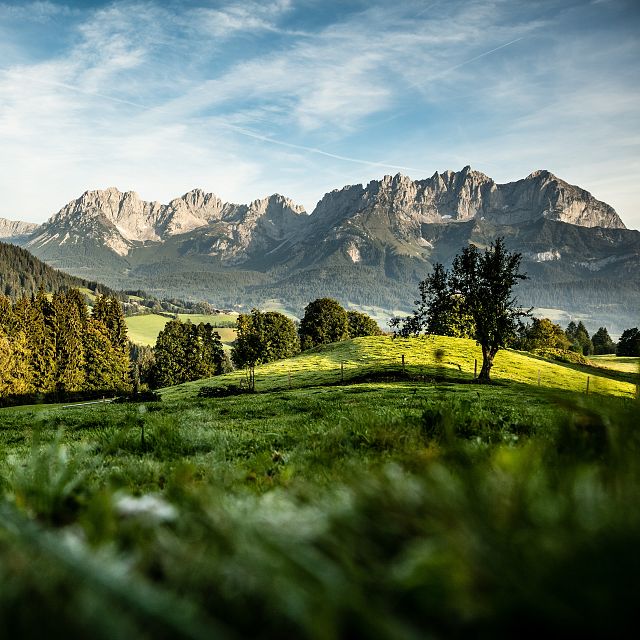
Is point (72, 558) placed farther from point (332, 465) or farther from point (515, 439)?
point (515, 439)

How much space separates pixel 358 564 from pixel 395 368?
5117 cm

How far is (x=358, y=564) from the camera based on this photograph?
98 centimetres

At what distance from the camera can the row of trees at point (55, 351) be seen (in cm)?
7194

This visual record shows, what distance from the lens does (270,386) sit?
161 feet

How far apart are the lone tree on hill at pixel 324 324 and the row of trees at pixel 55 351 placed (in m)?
38.7

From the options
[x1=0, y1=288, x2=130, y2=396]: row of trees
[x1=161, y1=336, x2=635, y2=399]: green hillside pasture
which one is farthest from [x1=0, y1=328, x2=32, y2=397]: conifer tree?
[x1=161, y1=336, x2=635, y2=399]: green hillside pasture

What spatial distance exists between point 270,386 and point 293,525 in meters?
48.9

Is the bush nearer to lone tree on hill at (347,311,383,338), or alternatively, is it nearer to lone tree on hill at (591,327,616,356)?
lone tree on hill at (347,311,383,338)

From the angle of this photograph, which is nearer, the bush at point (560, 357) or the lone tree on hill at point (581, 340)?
the bush at point (560, 357)

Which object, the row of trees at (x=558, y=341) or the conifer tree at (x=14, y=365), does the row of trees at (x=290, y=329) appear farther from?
the row of trees at (x=558, y=341)

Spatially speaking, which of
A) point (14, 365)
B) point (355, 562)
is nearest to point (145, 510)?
point (355, 562)

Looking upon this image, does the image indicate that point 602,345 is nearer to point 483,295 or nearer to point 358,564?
point 483,295

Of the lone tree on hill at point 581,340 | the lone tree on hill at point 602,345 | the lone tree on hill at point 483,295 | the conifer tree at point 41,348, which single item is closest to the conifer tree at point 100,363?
the conifer tree at point 41,348

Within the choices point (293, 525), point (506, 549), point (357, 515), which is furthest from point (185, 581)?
point (506, 549)
